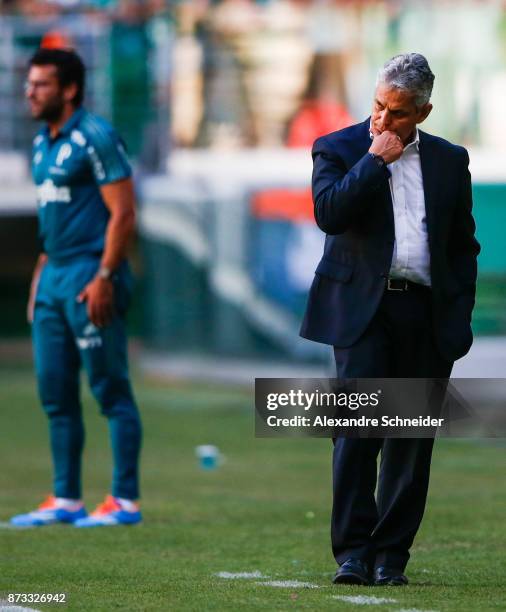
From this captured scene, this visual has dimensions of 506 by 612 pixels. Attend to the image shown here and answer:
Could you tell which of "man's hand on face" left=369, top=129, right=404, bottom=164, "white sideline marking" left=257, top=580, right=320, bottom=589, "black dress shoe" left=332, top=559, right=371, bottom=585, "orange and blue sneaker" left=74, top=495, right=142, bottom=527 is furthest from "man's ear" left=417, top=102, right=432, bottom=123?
"orange and blue sneaker" left=74, top=495, right=142, bottom=527

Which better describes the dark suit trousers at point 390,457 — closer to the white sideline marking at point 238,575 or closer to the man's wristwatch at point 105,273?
the white sideline marking at point 238,575

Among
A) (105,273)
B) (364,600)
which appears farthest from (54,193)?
(364,600)

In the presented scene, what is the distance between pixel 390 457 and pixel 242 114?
1741 cm

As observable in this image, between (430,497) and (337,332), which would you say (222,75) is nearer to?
(430,497)

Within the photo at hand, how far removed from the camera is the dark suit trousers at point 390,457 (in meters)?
6.12

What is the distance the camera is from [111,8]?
85.9 ft

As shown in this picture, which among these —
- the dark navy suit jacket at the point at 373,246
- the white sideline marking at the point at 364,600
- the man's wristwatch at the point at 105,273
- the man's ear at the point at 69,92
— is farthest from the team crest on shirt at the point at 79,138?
the white sideline marking at the point at 364,600

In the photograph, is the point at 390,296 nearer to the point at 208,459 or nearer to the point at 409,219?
the point at 409,219

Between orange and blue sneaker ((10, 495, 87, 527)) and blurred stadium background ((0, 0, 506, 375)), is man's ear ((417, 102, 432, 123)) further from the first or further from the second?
blurred stadium background ((0, 0, 506, 375))

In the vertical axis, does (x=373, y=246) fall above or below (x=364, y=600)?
above

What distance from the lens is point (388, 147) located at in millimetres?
5906

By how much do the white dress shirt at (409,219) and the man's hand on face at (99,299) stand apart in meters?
2.40

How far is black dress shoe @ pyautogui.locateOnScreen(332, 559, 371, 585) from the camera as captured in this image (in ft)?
20.2

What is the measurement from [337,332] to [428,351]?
1.03ft
